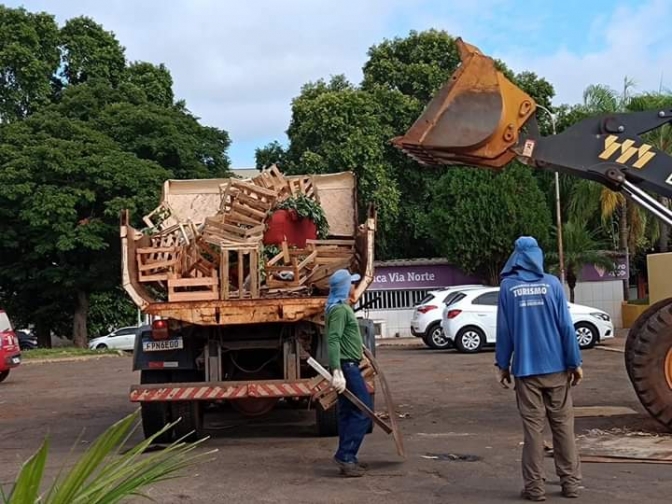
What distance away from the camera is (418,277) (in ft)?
119

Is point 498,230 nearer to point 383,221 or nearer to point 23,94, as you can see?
point 383,221

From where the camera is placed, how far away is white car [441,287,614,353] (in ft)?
72.9

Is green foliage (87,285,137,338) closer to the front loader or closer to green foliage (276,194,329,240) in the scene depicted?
green foliage (276,194,329,240)

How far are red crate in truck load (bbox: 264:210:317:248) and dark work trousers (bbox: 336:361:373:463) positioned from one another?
2.44 metres

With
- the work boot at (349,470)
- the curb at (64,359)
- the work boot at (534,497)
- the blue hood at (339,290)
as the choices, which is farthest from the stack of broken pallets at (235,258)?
the curb at (64,359)

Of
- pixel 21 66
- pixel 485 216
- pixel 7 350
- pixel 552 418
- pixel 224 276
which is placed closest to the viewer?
pixel 552 418

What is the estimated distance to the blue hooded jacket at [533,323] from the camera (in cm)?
675

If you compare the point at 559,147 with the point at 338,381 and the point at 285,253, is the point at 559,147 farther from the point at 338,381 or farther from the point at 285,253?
the point at 338,381

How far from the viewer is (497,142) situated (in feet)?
29.2

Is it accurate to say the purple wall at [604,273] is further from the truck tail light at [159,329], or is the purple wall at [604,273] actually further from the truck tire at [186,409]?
the truck tail light at [159,329]

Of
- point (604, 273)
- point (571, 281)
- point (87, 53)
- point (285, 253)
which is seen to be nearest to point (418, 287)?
point (571, 281)

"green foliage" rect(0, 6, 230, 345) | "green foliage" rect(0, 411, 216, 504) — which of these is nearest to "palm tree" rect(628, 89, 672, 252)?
"green foliage" rect(0, 6, 230, 345)

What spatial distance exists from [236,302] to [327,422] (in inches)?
68.3

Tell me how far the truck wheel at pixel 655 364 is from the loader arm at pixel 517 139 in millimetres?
1131
